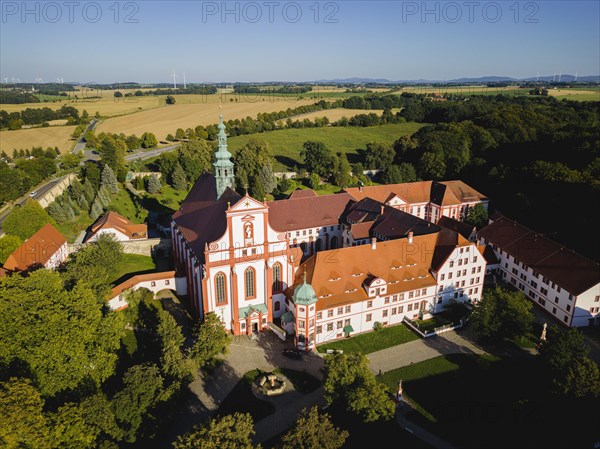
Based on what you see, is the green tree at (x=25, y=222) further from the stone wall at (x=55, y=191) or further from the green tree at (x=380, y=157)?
the green tree at (x=380, y=157)

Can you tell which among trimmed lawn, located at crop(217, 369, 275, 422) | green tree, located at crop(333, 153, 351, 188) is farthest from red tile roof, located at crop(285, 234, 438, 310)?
green tree, located at crop(333, 153, 351, 188)

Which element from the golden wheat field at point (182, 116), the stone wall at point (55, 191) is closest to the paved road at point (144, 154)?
the golden wheat field at point (182, 116)

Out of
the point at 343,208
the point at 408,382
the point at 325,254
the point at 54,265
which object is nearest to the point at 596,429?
the point at 408,382

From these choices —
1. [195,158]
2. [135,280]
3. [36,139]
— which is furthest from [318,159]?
[36,139]

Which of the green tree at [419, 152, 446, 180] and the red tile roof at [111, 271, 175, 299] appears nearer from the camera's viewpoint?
the red tile roof at [111, 271, 175, 299]

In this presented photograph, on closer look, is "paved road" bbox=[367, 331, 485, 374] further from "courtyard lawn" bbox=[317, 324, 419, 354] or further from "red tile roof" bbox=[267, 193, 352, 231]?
"red tile roof" bbox=[267, 193, 352, 231]

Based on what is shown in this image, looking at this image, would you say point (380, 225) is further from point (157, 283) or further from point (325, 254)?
point (157, 283)

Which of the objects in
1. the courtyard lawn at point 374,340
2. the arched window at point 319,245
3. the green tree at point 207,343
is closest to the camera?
the green tree at point 207,343
